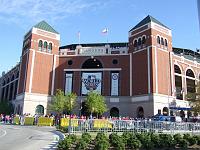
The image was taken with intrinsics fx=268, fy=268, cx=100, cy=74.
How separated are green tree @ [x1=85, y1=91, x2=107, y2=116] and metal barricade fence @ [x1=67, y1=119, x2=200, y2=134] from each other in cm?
2904

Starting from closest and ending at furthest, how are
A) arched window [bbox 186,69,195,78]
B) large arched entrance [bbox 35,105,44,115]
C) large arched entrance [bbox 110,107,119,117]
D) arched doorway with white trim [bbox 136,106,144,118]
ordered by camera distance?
arched doorway with white trim [bbox 136,106,144,118] < large arched entrance [bbox 110,107,119,117] < large arched entrance [bbox 35,105,44,115] < arched window [bbox 186,69,195,78]

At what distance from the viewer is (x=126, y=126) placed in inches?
996

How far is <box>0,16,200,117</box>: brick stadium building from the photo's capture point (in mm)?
55344

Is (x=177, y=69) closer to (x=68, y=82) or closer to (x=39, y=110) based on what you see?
(x=68, y=82)

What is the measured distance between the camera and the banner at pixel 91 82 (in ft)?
200

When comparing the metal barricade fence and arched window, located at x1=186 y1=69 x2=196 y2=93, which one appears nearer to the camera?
the metal barricade fence

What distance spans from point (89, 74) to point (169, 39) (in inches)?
777

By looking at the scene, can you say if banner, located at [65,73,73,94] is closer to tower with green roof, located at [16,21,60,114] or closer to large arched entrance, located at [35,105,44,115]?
tower with green roof, located at [16,21,60,114]

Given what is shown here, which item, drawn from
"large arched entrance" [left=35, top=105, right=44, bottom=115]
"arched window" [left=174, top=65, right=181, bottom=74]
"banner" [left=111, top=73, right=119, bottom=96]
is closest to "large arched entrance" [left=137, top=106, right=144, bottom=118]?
"banner" [left=111, top=73, right=119, bottom=96]

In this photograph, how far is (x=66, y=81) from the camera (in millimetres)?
63000

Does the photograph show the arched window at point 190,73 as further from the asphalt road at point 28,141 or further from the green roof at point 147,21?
the asphalt road at point 28,141

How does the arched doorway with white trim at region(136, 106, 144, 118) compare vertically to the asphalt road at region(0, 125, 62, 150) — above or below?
above

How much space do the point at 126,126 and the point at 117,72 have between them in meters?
36.2

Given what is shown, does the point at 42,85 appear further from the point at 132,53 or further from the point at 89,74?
the point at 132,53
